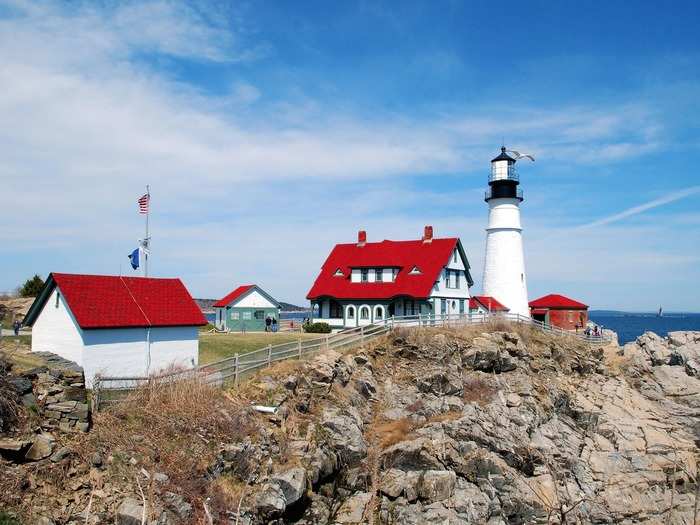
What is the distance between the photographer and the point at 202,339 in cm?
3722

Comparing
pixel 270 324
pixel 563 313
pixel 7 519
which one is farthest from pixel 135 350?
pixel 563 313

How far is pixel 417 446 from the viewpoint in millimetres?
23734

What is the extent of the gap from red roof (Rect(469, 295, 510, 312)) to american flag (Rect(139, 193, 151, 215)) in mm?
25714

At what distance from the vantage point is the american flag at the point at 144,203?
32.2m

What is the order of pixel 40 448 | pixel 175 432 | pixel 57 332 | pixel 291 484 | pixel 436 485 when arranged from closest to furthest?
1. pixel 40 448
2. pixel 175 432
3. pixel 291 484
4. pixel 436 485
5. pixel 57 332

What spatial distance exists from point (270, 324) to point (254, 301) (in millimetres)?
2210

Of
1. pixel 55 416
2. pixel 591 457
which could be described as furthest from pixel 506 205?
pixel 55 416

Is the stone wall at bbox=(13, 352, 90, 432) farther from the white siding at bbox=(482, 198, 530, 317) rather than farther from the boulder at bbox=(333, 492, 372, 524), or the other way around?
the white siding at bbox=(482, 198, 530, 317)

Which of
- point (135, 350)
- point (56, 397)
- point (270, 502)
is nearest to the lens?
point (56, 397)

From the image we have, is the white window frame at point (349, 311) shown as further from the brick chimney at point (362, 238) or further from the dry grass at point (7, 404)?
the dry grass at point (7, 404)

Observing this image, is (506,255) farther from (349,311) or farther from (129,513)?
(129,513)

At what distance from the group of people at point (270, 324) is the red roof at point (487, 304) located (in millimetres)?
15364

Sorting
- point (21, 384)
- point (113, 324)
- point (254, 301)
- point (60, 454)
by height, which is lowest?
point (60, 454)

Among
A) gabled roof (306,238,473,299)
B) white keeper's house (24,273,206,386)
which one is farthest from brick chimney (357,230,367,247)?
white keeper's house (24,273,206,386)
